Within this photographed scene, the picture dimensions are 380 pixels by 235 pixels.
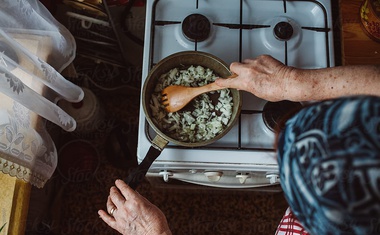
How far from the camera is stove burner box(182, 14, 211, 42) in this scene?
34.9 inches

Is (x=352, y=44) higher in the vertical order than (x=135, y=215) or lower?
higher

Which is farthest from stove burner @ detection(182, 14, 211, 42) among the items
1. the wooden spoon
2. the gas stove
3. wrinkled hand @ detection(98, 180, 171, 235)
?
wrinkled hand @ detection(98, 180, 171, 235)

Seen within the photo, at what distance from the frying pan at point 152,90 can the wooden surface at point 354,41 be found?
1.19 feet

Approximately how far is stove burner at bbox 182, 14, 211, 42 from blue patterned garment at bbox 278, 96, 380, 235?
462 mm

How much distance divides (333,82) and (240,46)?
10.2 inches

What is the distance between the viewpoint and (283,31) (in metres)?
0.88

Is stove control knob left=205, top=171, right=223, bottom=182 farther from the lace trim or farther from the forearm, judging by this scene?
the lace trim

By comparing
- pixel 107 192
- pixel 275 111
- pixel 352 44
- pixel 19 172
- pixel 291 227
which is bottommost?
pixel 107 192

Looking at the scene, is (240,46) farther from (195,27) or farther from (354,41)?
(354,41)

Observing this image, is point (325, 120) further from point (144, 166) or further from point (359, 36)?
point (359, 36)

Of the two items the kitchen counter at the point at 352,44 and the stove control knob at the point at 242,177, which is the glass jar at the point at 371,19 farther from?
the stove control knob at the point at 242,177

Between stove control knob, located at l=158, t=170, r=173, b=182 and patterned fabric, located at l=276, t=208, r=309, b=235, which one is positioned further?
stove control knob, located at l=158, t=170, r=173, b=182

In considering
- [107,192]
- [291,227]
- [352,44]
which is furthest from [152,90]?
[107,192]

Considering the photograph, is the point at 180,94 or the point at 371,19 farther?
the point at 371,19
